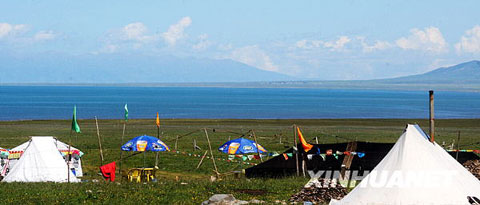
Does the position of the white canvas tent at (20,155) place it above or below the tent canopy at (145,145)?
above

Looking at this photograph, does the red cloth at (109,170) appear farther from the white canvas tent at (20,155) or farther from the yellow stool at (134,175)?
the white canvas tent at (20,155)

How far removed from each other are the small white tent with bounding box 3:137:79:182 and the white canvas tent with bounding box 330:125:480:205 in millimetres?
14602

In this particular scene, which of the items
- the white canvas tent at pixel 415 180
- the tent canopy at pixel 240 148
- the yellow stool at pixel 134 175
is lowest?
the tent canopy at pixel 240 148

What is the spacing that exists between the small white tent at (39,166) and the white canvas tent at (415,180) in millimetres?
14602

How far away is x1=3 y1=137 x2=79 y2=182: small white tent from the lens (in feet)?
88.1

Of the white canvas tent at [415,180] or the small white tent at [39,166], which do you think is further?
the small white tent at [39,166]

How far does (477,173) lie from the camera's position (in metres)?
24.1

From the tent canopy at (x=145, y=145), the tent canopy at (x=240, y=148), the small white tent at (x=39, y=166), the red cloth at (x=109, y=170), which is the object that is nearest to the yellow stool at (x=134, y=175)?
the red cloth at (x=109, y=170)

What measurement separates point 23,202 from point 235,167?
58.6 ft

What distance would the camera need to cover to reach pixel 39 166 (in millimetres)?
27188

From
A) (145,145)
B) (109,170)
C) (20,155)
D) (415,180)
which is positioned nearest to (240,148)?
(145,145)

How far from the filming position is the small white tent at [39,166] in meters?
26.8

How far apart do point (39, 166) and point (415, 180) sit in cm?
1713

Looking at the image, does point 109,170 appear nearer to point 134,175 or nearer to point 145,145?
point 134,175
